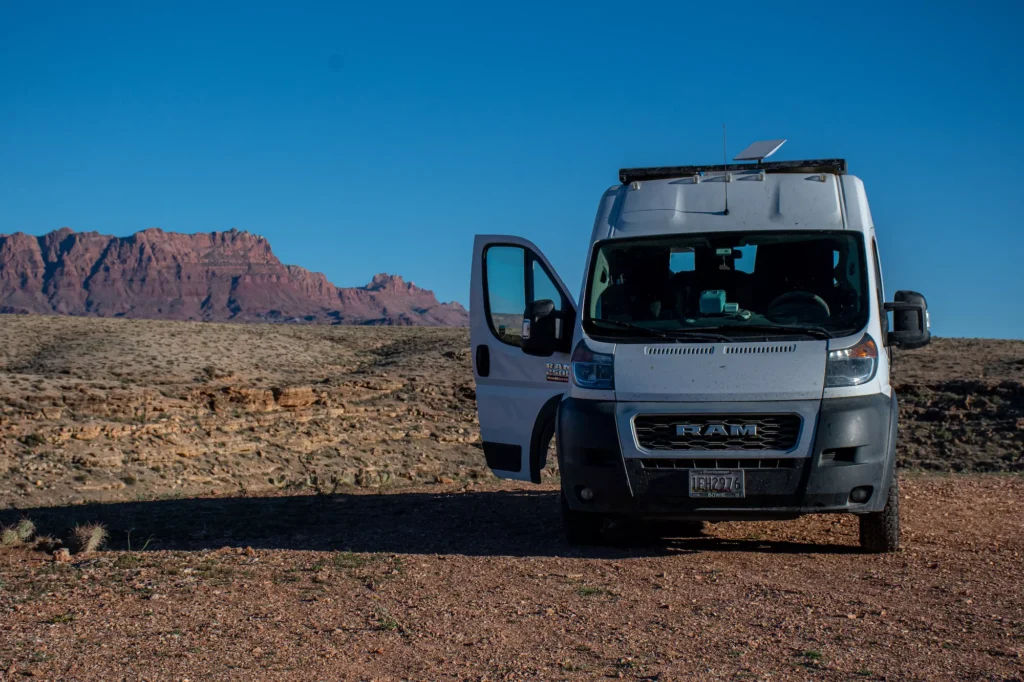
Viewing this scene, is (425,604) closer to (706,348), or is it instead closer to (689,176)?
(706,348)

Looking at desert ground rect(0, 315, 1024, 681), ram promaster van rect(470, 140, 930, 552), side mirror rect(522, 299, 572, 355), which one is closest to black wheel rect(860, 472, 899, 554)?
ram promaster van rect(470, 140, 930, 552)

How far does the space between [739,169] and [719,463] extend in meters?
Result: 2.78

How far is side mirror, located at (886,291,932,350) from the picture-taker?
770cm

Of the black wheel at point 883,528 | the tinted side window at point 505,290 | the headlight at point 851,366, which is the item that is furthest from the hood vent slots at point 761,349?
the tinted side window at point 505,290

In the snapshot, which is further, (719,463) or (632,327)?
(632,327)

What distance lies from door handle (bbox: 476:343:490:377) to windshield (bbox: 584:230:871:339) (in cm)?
136

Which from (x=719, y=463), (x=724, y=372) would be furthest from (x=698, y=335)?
(x=719, y=463)

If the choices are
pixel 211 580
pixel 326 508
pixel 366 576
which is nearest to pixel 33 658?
pixel 211 580

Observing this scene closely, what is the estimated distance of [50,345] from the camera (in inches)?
1531

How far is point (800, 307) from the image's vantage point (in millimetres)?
7691

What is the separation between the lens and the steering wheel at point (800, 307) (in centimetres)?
760

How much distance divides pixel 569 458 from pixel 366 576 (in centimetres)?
167

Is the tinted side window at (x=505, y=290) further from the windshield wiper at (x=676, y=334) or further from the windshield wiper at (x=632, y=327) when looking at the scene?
the windshield wiper at (x=676, y=334)

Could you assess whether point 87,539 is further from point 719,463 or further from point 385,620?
point 719,463
